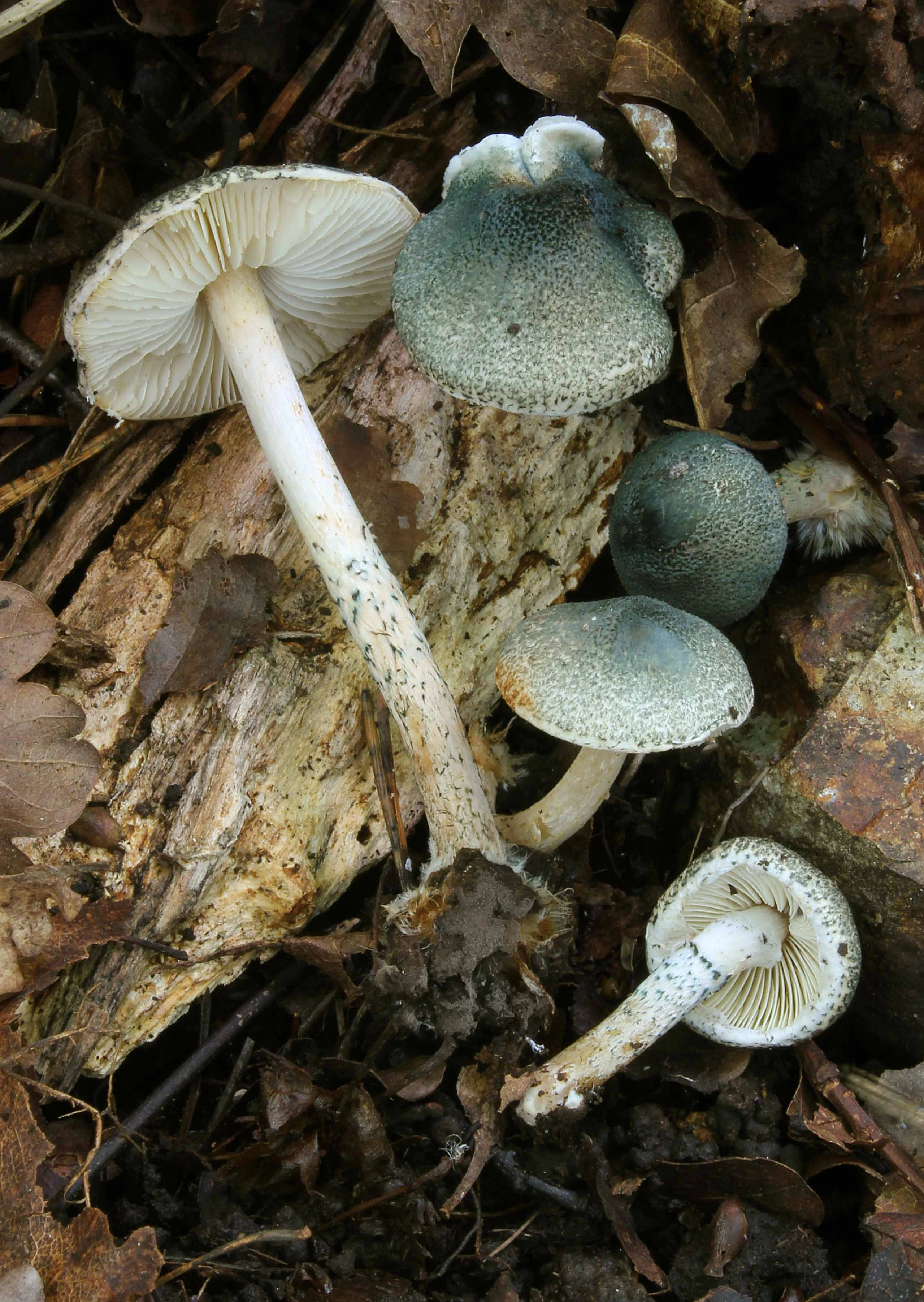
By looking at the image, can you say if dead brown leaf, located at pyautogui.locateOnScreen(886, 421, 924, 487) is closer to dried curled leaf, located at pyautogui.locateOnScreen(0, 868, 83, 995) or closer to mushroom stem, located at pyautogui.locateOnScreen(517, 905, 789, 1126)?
mushroom stem, located at pyautogui.locateOnScreen(517, 905, 789, 1126)

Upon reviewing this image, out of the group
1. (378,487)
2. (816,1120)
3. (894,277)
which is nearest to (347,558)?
(378,487)

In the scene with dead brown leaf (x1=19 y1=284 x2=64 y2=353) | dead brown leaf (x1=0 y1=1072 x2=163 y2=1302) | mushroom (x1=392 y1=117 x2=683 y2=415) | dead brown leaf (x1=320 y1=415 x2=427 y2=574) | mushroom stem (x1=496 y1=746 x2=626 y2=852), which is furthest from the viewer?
dead brown leaf (x1=19 y1=284 x2=64 y2=353)

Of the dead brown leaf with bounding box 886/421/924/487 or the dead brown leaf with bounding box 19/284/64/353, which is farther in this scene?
the dead brown leaf with bounding box 19/284/64/353

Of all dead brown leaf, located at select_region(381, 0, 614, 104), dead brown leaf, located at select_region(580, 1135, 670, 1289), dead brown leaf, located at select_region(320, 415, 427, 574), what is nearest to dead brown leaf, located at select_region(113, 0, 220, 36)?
dead brown leaf, located at select_region(381, 0, 614, 104)

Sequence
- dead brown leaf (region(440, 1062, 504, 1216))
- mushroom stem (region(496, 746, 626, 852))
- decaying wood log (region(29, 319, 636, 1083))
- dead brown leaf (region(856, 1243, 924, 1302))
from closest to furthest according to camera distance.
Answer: dead brown leaf (region(856, 1243, 924, 1302))
dead brown leaf (region(440, 1062, 504, 1216))
decaying wood log (region(29, 319, 636, 1083))
mushroom stem (region(496, 746, 626, 852))

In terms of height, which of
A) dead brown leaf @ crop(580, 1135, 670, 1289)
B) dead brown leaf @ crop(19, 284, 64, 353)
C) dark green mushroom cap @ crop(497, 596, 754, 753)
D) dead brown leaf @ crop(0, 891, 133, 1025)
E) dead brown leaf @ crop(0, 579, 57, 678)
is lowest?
dead brown leaf @ crop(580, 1135, 670, 1289)

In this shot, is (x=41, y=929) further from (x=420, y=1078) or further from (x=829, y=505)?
(x=829, y=505)
